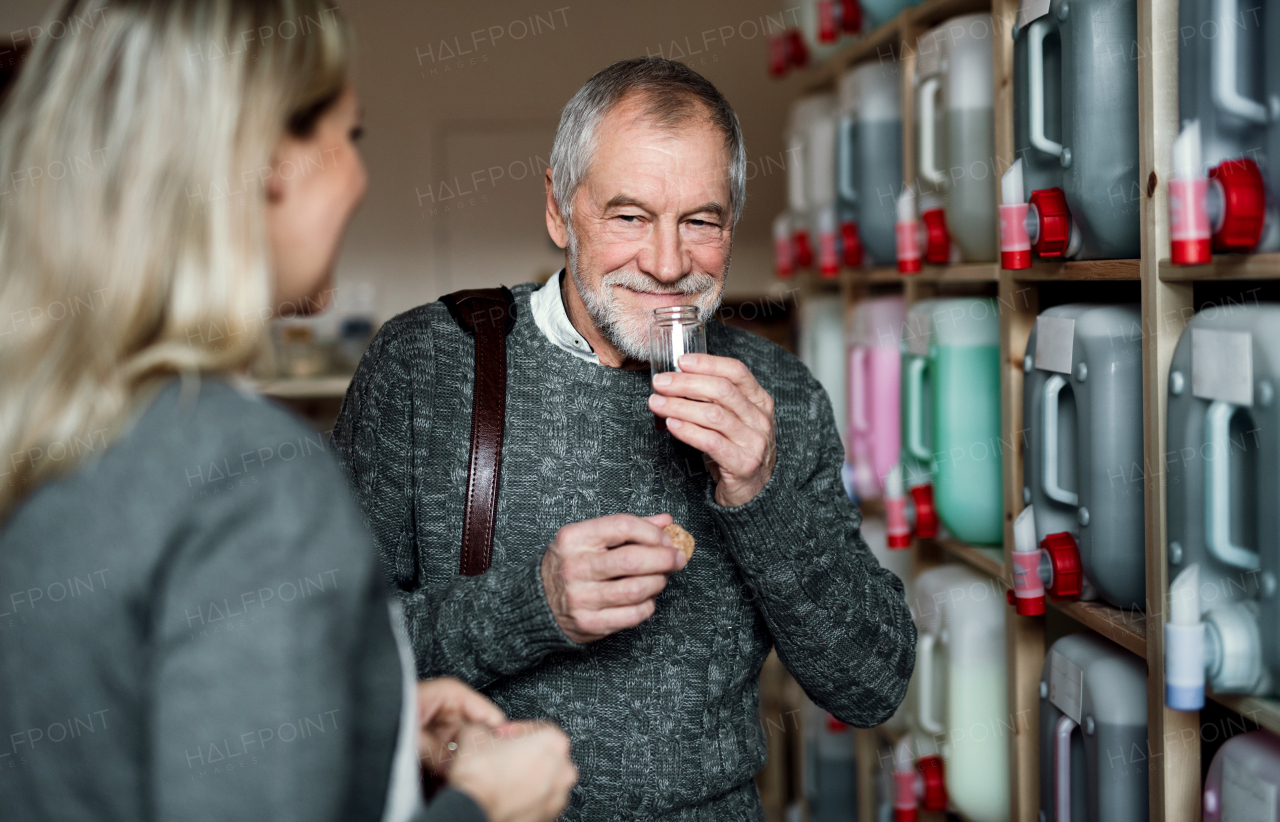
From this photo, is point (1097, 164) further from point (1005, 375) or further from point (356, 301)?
point (356, 301)

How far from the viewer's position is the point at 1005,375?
5.59 feet

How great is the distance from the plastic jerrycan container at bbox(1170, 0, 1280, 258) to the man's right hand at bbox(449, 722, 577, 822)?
2.49ft

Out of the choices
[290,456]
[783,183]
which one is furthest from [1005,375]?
[783,183]

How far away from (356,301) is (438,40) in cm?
107

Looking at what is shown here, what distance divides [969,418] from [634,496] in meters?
0.73

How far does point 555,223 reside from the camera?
150 cm

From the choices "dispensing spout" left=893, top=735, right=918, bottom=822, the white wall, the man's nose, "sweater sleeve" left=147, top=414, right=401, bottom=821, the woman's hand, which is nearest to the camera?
"sweater sleeve" left=147, top=414, right=401, bottom=821

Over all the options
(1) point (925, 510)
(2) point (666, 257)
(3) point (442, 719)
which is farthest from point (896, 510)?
(3) point (442, 719)

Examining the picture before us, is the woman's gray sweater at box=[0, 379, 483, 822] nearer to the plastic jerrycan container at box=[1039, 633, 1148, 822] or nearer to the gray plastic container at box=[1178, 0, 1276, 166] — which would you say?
the gray plastic container at box=[1178, 0, 1276, 166]

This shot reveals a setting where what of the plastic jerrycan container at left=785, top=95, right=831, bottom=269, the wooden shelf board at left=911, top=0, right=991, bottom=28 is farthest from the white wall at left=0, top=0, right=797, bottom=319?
the wooden shelf board at left=911, top=0, right=991, bottom=28

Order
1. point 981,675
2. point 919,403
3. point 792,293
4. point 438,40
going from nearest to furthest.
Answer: point 981,675 < point 919,403 < point 792,293 < point 438,40

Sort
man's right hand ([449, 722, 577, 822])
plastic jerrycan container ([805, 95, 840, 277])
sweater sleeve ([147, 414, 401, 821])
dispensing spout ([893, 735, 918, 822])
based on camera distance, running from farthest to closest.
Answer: plastic jerrycan container ([805, 95, 840, 277]) → dispensing spout ([893, 735, 918, 822]) → man's right hand ([449, 722, 577, 822]) → sweater sleeve ([147, 414, 401, 821])

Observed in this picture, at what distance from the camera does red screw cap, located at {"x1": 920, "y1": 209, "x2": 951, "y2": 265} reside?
1920 millimetres

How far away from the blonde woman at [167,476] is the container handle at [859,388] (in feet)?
5.85
